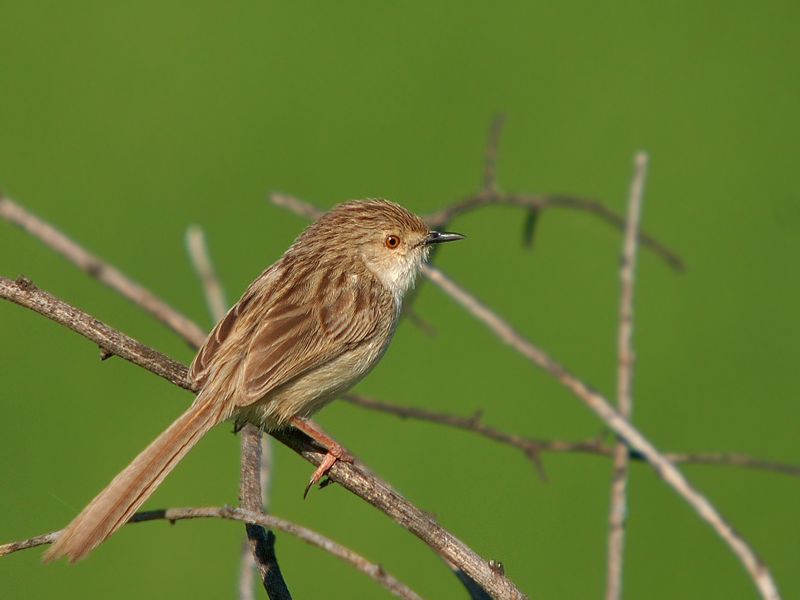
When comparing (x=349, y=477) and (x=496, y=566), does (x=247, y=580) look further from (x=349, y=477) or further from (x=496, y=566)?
(x=496, y=566)

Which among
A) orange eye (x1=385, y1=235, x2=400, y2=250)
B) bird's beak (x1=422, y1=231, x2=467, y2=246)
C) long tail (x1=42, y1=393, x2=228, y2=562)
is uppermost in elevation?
bird's beak (x1=422, y1=231, x2=467, y2=246)

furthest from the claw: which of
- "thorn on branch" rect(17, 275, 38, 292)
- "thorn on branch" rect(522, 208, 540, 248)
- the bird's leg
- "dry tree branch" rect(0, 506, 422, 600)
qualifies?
"thorn on branch" rect(522, 208, 540, 248)

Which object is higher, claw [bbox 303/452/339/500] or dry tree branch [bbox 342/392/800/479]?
dry tree branch [bbox 342/392/800/479]

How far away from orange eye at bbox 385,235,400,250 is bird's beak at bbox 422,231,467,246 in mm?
125

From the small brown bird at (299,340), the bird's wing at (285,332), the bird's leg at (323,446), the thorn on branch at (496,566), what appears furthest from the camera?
the bird's wing at (285,332)

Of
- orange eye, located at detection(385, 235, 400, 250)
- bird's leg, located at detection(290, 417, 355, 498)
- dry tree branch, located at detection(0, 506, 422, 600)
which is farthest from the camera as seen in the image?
orange eye, located at detection(385, 235, 400, 250)

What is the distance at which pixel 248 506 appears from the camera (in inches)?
94.7

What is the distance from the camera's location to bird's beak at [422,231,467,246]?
3.75m

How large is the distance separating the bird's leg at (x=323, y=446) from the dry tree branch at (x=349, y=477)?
0.13 m

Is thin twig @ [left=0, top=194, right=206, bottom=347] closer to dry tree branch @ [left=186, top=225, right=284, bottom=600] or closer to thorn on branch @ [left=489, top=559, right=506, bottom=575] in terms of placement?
dry tree branch @ [left=186, top=225, right=284, bottom=600]

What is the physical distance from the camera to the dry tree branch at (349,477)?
2.06 m

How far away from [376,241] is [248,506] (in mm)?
1563

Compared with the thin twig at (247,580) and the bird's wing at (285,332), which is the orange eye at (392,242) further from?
the thin twig at (247,580)

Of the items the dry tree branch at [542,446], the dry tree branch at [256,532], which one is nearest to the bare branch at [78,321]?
the dry tree branch at [256,532]
